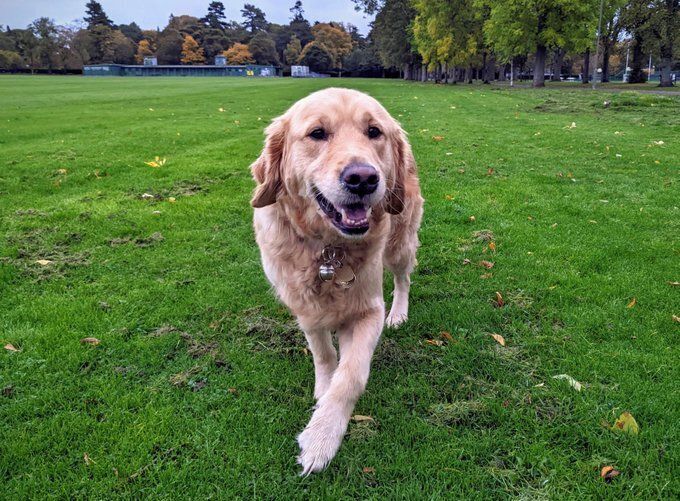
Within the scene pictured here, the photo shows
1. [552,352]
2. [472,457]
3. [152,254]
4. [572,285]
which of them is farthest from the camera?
[152,254]

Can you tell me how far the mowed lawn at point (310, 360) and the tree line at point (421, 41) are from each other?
109 ft

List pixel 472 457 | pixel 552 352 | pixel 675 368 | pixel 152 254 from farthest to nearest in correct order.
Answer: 1. pixel 152 254
2. pixel 552 352
3. pixel 675 368
4. pixel 472 457

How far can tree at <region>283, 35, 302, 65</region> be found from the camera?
4852 inches

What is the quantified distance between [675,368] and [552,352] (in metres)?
0.74

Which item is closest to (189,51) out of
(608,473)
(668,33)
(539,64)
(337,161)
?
(539,64)

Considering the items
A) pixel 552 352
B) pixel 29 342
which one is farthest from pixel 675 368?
pixel 29 342

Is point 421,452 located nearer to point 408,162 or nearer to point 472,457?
point 472,457

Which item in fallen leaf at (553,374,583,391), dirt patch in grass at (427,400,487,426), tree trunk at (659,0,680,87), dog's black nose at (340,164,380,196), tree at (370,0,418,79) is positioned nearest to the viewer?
dog's black nose at (340,164,380,196)

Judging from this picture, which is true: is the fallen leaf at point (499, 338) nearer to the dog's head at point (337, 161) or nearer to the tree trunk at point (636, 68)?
the dog's head at point (337, 161)

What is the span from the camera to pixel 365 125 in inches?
112

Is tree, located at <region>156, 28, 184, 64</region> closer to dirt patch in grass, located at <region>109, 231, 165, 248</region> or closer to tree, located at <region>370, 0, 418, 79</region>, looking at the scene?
tree, located at <region>370, 0, 418, 79</region>

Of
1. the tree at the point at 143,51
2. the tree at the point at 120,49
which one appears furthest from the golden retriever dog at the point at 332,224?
the tree at the point at 143,51

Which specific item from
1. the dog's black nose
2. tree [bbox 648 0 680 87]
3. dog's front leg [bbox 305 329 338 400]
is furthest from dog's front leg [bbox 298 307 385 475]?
tree [bbox 648 0 680 87]

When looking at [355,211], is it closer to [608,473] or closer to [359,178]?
[359,178]
